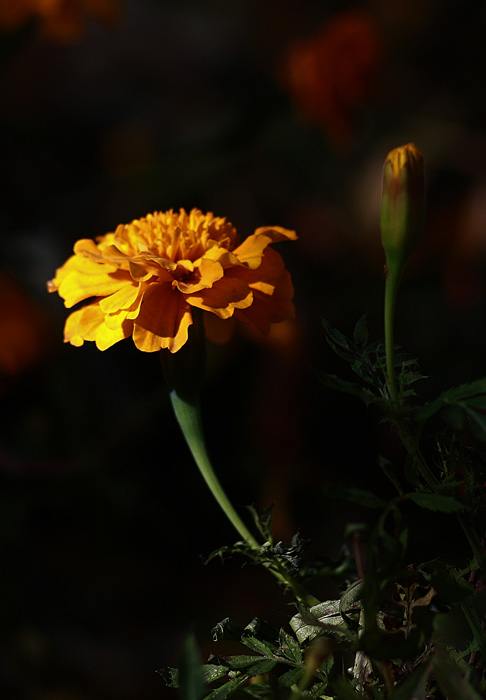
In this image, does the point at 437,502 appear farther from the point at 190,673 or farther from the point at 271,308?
the point at 271,308

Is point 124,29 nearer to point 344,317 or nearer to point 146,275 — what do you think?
point 344,317

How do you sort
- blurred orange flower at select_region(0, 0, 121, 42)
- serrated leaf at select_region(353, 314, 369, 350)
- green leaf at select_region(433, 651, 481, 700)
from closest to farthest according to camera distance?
green leaf at select_region(433, 651, 481, 700) → serrated leaf at select_region(353, 314, 369, 350) → blurred orange flower at select_region(0, 0, 121, 42)

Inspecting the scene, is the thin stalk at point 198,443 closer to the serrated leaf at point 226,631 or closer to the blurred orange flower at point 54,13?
the serrated leaf at point 226,631

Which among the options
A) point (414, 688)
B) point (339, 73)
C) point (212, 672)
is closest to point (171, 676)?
point (212, 672)

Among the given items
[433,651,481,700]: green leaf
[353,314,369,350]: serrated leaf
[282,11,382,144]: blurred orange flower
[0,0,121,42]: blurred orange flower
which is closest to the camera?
[433,651,481,700]: green leaf

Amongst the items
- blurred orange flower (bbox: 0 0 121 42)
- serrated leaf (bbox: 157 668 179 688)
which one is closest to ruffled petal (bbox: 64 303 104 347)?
serrated leaf (bbox: 157 668 179 688)

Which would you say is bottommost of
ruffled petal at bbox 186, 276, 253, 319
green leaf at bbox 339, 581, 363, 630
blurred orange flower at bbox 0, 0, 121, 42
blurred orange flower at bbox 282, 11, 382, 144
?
green leaf at bbox 339, 581, 363, 630

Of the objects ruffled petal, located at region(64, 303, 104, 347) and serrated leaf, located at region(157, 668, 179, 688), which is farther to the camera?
ruffled petal, located at region(64, 303, 104, 347)

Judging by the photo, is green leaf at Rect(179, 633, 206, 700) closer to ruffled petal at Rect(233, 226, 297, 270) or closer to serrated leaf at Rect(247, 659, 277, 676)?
serrated leaf at Rect(247, 659, 277, 676)
